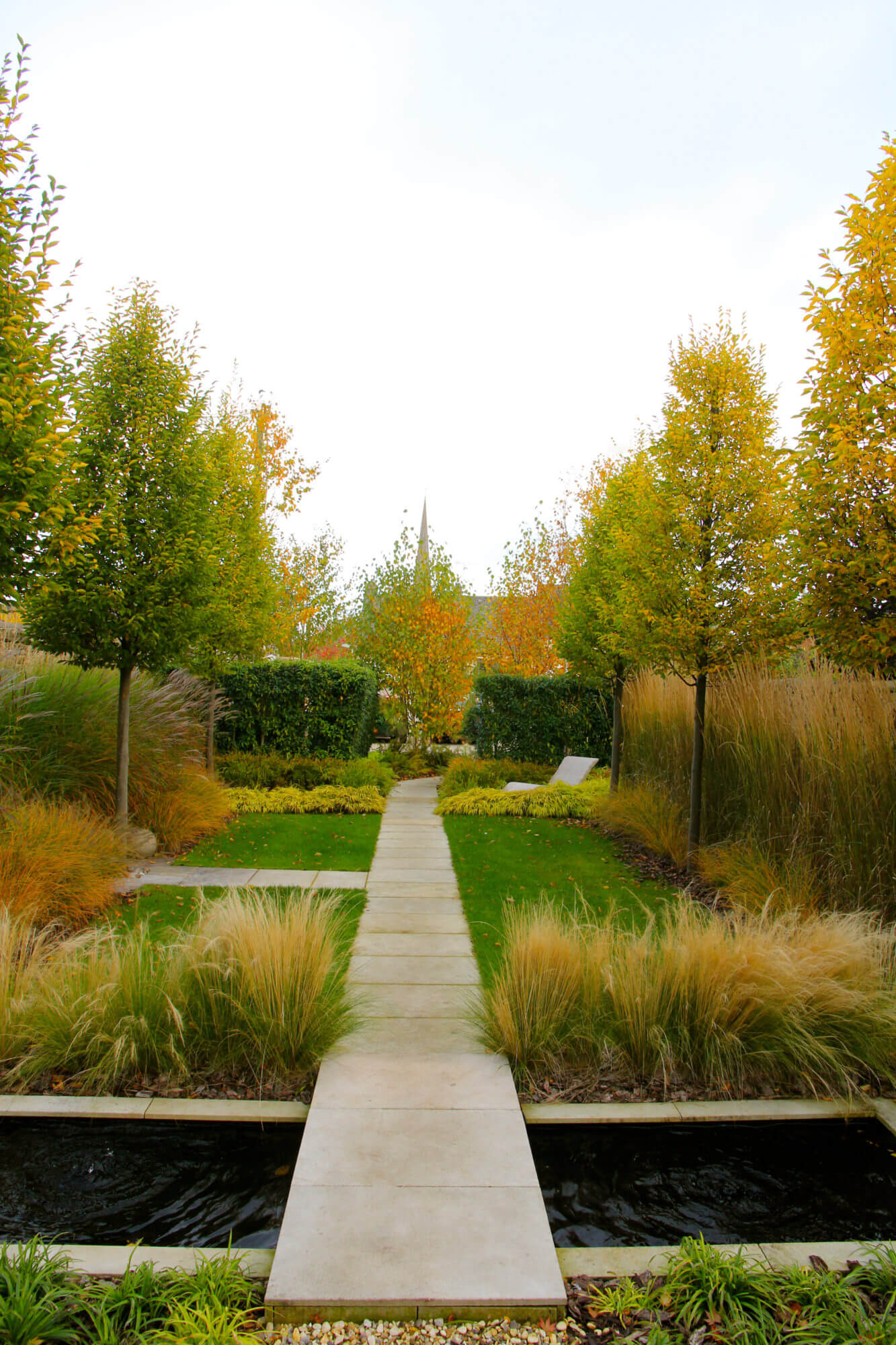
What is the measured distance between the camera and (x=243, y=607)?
11508 millimetres

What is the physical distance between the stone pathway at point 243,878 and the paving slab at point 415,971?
177 centimetres

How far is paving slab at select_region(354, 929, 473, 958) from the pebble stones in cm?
298

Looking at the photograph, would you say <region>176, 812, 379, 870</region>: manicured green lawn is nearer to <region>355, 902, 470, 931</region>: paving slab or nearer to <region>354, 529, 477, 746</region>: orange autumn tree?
<region>355, 902, 470, 931</region>: paving slab

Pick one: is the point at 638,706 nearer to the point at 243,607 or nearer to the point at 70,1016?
the point at 243,607

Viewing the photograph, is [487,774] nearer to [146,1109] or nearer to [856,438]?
[856,438]

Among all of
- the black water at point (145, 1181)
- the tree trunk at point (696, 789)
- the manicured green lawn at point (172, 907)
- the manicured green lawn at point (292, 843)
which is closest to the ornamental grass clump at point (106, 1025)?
the black water at point (145, 1181)

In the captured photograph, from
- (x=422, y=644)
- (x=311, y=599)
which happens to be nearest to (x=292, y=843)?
(x=422, y=644)

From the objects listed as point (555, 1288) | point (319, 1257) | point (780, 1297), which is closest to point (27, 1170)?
point (319, 1257)

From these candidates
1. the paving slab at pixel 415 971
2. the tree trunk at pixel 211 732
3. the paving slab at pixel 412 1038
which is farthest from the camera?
the tree trunk at pixel 211 732

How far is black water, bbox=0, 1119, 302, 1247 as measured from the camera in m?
2.61

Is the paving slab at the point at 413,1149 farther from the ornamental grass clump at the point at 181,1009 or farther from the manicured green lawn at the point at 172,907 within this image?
the manicured green lawn at the point at 172,907

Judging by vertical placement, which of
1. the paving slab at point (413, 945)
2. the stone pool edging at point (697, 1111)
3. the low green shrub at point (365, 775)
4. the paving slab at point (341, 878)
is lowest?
the stone pool edging at point (697, 1111)

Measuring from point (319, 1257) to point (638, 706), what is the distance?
347 inches

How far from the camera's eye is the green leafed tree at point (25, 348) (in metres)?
4.32
